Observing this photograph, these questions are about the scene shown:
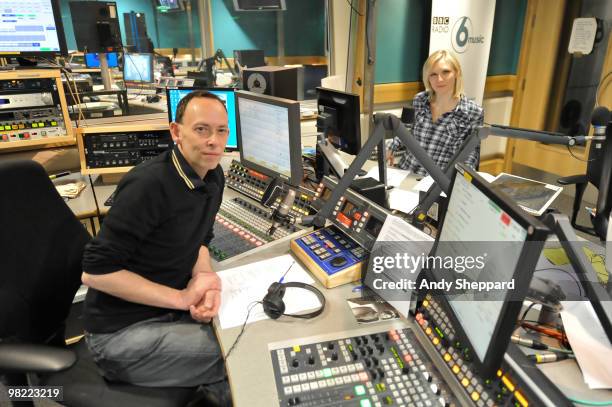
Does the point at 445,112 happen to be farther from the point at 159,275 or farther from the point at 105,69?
the point at 105,69

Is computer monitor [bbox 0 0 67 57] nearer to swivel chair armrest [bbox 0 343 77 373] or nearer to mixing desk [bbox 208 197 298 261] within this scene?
mixing desk [bbox 208 197 298 261]

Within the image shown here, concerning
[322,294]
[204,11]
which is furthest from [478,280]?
[204,11]

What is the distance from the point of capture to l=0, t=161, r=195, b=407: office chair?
1087 mm

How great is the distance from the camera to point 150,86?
15.4 feet

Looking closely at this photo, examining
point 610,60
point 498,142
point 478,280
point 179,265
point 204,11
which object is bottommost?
point 498,142

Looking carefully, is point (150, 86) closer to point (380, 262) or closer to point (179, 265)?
point (179, 265)

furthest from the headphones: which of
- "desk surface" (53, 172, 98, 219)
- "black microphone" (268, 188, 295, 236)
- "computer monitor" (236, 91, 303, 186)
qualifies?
"desk surface" (53, 172, 98, 219)

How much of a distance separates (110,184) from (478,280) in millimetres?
1975

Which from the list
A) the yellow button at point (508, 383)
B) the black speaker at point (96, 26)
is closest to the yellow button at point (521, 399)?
the yellow button at point (508, 383)

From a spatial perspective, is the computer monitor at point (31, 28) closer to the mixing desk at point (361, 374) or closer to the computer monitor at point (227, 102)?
the computer monitor at point (227, 102)

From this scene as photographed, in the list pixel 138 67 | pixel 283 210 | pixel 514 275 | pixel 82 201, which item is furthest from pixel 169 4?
pixel 514 275

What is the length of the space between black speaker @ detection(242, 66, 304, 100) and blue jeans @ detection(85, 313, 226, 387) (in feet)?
4.68

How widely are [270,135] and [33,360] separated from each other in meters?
1.16

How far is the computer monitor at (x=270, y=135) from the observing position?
1666 millimetres
